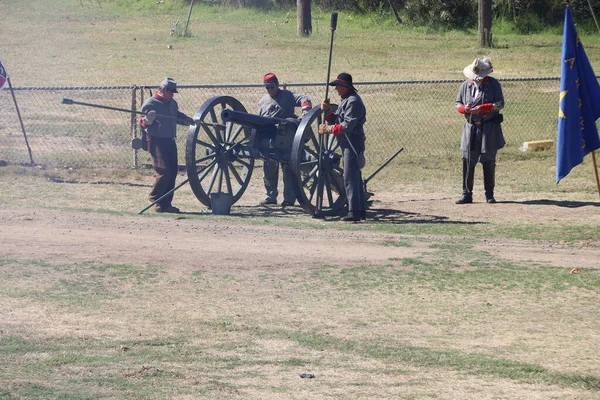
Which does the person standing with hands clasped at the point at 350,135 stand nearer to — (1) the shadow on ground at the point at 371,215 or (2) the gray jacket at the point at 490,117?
(1) the shadow on ground at the point at 371,215

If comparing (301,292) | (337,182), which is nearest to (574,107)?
(337,182)

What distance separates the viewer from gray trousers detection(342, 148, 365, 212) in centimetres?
1285

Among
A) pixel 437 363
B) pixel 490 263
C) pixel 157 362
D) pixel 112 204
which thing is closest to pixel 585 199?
pixel 490 263

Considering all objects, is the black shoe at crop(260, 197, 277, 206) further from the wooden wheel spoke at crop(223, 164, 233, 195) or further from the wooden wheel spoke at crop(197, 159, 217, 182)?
the wooden wheel spoke at crop(197, 159, 217, 182)

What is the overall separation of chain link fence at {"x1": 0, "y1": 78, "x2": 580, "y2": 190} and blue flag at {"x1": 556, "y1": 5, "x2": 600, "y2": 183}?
12.8 feet

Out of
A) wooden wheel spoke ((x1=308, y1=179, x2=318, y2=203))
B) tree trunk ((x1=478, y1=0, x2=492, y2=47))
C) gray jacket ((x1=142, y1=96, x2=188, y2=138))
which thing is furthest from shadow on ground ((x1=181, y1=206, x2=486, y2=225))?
tree trunk ((x1=478, y1=0, x2=492, y2=47))

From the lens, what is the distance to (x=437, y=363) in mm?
7445

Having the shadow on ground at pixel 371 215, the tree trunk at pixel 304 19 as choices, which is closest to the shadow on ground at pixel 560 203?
the shadow on ground at pixel 371 215

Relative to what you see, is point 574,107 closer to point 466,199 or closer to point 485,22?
point 466,199

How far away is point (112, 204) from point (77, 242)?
10.2ft

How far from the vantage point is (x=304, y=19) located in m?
33.9

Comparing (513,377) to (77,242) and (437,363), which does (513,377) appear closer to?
(437,363)

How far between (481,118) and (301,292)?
5.26 meters

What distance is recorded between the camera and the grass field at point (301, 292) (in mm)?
7125
